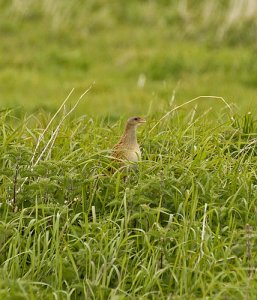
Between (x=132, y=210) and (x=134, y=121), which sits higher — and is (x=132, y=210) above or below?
below

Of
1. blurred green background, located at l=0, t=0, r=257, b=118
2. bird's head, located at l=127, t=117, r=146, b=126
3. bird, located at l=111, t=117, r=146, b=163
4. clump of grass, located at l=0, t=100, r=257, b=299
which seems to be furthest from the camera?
blurred green background, located at l=0, t=0, r=257, b=118

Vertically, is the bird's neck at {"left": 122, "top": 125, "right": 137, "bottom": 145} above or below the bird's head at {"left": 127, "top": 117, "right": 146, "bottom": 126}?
below

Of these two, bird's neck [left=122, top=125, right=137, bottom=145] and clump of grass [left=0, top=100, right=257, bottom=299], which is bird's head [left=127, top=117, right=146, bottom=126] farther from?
clump of grass [left=0, top=100, right=257, bottom=299]

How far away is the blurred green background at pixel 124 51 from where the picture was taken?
11242mm

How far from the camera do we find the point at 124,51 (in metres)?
13.1

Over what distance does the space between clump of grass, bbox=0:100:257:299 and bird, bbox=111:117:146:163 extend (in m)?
0.07

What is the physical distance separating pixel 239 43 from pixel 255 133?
22.6 ft

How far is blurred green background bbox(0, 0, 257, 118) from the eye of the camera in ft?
36.9

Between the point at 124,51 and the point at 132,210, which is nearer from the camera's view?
A: the point at 132,210

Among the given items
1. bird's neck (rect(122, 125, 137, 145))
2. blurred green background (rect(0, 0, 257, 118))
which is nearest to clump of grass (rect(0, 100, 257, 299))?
bird's neck (rect(122, 125, 137, 145))

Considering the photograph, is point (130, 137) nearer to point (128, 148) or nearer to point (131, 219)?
point (128, 148)

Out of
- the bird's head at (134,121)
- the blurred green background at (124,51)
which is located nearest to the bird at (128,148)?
the bird's head at (134,121)

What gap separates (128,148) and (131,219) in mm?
585

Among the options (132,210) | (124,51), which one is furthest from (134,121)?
(124,51)
